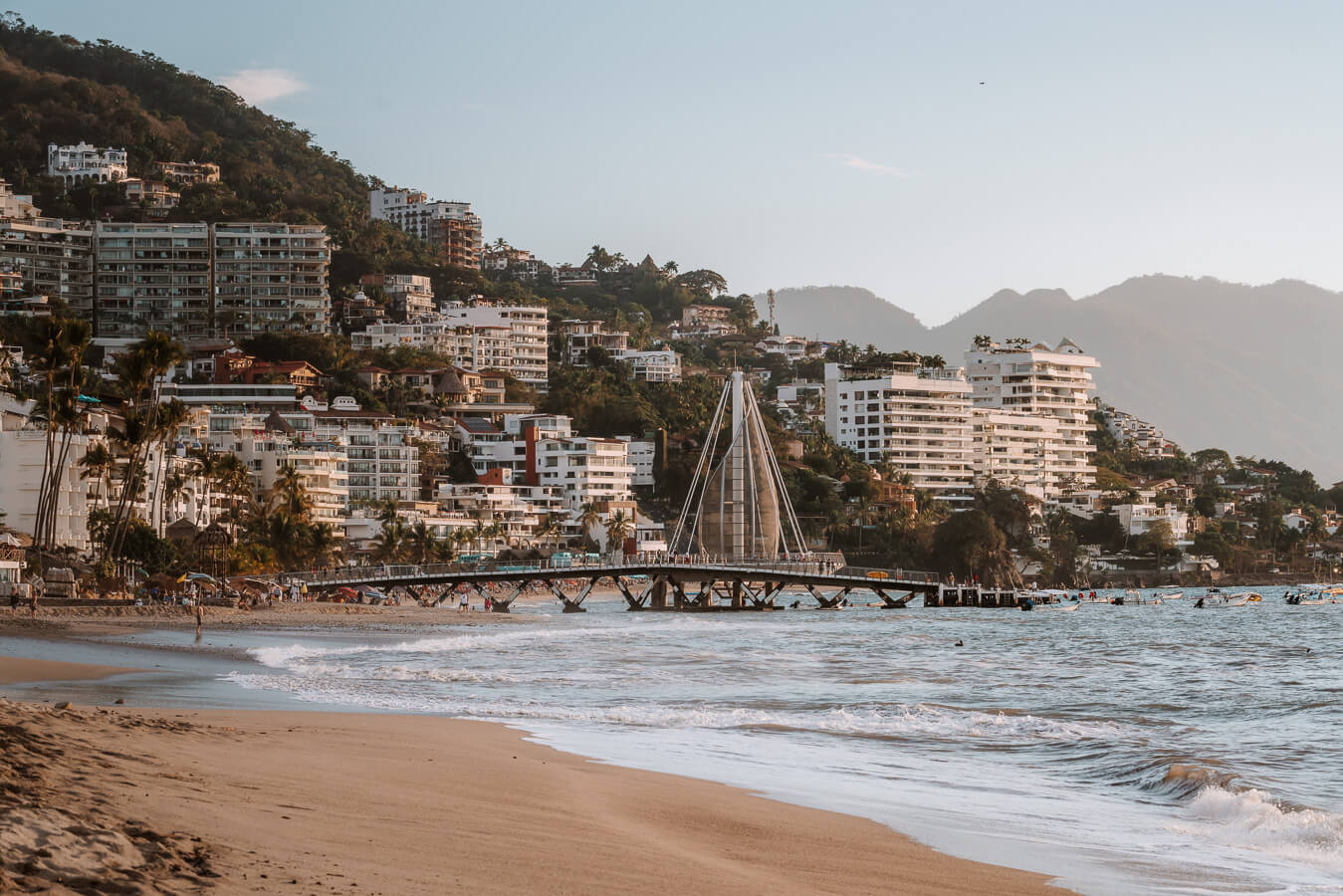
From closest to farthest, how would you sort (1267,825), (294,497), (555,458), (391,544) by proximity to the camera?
(1267,825) < (294,497) < (391,544) < (555,458)

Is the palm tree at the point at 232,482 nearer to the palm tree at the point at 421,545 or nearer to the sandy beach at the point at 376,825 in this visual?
the palm tree at the point at 421,545

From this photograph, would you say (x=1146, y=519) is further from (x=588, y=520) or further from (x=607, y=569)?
(x=607, y=569)

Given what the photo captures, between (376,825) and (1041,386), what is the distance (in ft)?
608

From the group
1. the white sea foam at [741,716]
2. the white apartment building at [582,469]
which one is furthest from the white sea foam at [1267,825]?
the white apartment building at [582,469]

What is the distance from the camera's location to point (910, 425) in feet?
535

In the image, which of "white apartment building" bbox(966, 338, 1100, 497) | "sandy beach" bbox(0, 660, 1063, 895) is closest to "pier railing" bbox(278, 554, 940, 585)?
"sandy beach" bbox(0, 660, 1063, 895)

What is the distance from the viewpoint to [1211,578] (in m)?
151

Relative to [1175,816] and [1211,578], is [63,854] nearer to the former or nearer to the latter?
[1175,816]

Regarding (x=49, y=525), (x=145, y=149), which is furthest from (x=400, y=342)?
(x=49, y=525)

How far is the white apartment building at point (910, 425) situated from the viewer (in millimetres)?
162500

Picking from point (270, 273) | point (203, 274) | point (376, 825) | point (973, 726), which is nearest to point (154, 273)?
point (203, 274)

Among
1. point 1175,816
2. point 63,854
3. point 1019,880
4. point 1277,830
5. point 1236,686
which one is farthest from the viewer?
point 1236,686

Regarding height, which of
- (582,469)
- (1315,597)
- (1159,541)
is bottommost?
(1315,597)

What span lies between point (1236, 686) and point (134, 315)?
133395 mm
